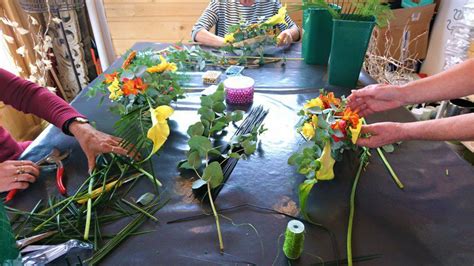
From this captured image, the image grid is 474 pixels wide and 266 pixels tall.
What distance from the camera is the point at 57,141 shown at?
969 mm

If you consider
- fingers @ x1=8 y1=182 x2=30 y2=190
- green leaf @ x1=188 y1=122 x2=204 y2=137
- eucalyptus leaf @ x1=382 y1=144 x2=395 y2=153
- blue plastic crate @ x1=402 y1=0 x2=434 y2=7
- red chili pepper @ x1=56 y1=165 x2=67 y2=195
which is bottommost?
red chili pepper @ x1=56 y1=165 x2=67 y2=195

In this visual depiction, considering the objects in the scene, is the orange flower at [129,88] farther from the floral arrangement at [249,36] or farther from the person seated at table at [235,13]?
the person seated at table at [235,13]

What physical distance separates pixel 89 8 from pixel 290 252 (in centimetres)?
278

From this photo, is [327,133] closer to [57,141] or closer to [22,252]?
[22,252]

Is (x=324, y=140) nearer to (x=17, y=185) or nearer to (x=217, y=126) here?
(x=217, y=126)

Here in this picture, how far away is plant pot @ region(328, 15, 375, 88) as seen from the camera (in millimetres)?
1154

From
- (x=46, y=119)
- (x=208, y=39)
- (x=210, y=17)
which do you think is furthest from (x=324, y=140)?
(x=210, y=17)

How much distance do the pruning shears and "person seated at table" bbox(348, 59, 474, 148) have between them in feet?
2.53

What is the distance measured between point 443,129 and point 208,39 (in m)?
1.30

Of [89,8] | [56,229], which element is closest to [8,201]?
[56,229]

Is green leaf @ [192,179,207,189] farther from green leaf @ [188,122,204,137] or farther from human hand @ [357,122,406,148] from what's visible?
human hand @ [357,122,406,148]

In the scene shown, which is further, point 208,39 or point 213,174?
point 208,39

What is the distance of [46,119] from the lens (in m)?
1.03

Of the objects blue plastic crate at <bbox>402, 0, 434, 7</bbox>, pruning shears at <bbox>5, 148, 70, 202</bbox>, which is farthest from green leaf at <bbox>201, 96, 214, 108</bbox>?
blue plastic crate at <bbox>402, 0, 434, 7</bbox>
